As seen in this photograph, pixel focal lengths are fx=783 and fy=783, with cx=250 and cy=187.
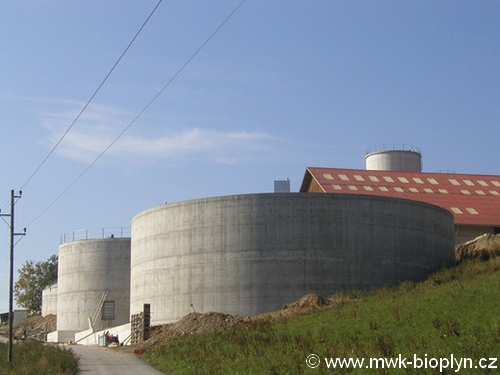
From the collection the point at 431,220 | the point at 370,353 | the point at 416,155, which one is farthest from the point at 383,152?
the point at 370,353

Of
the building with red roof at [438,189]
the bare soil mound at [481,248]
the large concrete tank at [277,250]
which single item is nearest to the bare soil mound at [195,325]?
the large concrete tank at [277,250]

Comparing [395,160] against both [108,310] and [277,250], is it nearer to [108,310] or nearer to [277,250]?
[108,310]

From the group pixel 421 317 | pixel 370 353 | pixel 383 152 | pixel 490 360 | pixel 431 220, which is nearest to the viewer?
pixel 490 360

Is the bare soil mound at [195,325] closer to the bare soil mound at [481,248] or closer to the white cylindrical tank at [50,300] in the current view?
the bare soil mound at [481,248]

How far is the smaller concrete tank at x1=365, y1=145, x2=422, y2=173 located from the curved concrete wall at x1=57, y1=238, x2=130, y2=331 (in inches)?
932

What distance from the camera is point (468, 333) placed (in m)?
20.3

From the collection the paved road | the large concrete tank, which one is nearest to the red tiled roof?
the large concrete tank

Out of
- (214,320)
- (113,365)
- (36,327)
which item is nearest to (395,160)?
(214,320)

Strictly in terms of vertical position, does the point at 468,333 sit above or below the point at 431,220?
below

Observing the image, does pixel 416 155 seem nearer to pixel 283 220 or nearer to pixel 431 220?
pixel 431 220

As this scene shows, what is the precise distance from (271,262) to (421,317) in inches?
722

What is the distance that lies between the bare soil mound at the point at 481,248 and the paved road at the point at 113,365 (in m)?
22.7

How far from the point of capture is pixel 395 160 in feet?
230

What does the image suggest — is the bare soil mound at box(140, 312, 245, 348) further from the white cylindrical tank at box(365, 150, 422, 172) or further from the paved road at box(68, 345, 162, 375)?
the white cylindrical tank at box(365, 150, 422, 172)
